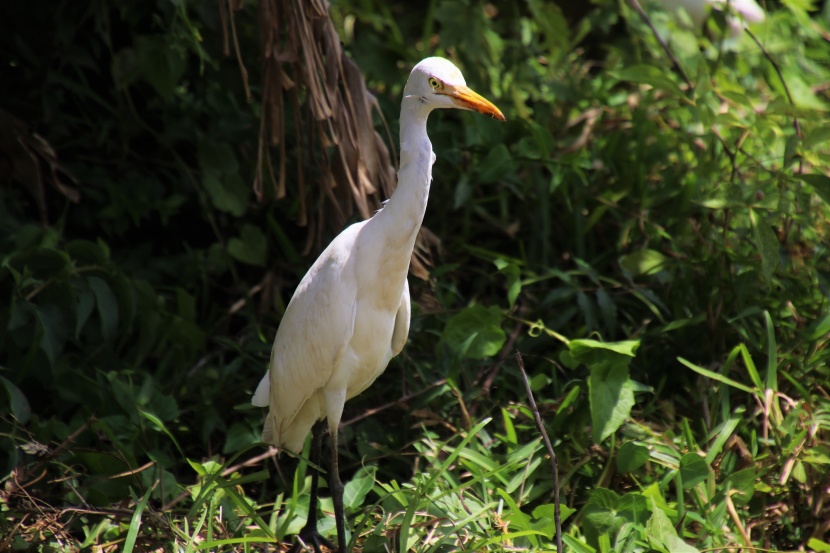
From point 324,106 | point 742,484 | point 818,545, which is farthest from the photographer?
point 324,106

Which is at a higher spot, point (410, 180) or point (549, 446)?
point (410, 180)

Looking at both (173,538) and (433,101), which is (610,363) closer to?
(433,101)

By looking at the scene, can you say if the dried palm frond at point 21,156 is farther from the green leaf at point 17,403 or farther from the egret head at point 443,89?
the egret head at point 443,89

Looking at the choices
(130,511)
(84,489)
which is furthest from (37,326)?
(130,511)

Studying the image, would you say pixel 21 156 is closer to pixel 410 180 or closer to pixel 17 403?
pixel 17 403

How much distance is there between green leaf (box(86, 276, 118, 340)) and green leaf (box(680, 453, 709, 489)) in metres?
1.76

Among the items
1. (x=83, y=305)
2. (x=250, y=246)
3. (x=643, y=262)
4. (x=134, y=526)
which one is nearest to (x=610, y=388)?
(x=643, y=262)

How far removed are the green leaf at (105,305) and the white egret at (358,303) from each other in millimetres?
628

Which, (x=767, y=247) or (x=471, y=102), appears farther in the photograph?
(x=767, y=247)

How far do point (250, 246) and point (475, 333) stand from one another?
39.1 inches

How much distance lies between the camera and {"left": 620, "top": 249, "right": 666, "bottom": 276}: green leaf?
9.75 ft

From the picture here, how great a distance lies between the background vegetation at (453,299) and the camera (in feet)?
7.76

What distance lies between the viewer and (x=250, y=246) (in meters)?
3.20

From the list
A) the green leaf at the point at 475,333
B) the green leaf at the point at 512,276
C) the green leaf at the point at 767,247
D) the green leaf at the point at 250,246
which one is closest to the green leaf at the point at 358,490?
the green leaf at the point at 475,333
